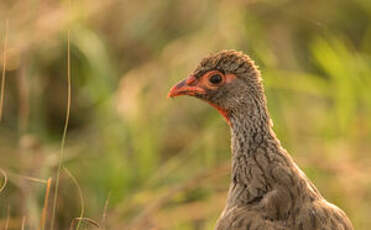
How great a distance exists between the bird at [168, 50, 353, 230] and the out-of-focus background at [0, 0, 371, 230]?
4.47 ft

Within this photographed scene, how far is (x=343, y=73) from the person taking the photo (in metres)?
7.00

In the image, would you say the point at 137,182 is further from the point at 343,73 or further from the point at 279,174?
the point at 279,174

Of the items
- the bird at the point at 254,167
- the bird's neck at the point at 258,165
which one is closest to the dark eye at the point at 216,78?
the bird at the point at 254,167

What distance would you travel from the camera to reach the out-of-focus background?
261 inches

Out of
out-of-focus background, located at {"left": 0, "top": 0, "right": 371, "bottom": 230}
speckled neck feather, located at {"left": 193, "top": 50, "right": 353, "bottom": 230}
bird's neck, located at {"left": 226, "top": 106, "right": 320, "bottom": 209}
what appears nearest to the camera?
speckled neck feather, located at {"left": 193, "top": 50, "right": 353, "bottom": 230}

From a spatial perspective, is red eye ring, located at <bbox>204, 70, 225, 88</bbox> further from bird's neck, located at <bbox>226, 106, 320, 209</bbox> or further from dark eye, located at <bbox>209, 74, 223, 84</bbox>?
bird's neck, located at <bbox>226, 106, 320, 209</bbox>

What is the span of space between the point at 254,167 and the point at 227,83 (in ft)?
1.48

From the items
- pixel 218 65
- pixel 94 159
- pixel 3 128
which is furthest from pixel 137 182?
pixel 218 65

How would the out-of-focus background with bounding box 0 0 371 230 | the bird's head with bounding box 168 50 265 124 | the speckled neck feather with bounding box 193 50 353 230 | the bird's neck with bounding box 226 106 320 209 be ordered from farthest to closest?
1. the out-of-focus background with bounding box 0 0 371 230
2. the bird's head with bounding box 168 50 265 124
3. the bird's neck with bounding box 226 106 320 209
4. the speckled neck feather with bounding box 193 50 353 230

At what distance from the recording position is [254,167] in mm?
4352

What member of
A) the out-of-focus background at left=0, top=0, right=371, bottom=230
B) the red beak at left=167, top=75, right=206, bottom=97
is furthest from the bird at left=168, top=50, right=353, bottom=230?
the out-of-focus background at left=0, top=0, right=371, bottom=230

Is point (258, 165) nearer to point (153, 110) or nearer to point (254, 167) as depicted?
point (254, 167)

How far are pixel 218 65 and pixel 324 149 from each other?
299cm

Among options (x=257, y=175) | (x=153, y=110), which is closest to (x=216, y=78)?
(x=257, y=175)
